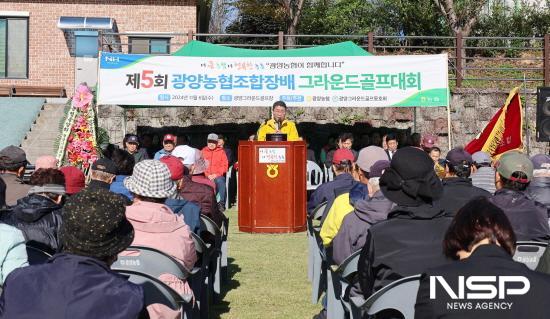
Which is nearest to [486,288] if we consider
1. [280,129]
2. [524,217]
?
[524,217]

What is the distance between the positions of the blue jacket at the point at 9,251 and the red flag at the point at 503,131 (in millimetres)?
12070

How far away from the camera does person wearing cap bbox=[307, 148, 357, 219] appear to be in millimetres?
8755

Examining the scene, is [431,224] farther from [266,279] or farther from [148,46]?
[148,46]

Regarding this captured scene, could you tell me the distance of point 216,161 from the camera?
17.1m

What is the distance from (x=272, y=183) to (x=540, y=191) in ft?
18.4

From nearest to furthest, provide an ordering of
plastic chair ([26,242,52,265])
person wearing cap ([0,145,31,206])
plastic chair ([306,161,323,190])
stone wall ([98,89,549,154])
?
plastic chair ([26,242,52,265]) → person wearing cap ([0,145,31,206]) → plastic chair ([306,161,323,190]) → stone wall ([98,89,549,154])

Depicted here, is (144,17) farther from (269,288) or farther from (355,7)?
(269,288)

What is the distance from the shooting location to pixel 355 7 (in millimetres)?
37781

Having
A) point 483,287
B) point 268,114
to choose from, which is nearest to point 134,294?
point 483,287

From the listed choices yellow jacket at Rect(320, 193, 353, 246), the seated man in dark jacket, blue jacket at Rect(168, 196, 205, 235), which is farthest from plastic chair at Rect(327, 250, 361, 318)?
the seated man in dark jacket

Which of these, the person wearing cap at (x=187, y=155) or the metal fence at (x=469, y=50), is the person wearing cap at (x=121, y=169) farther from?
the metal fence at (x=469, y=50)

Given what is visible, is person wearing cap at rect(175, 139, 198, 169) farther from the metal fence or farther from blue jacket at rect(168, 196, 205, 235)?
the metal fence

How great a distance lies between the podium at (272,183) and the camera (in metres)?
12.8

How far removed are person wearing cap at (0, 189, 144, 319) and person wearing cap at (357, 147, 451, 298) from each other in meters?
1.69
